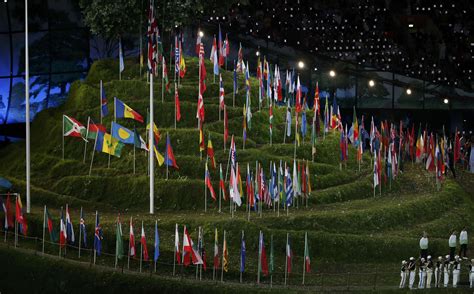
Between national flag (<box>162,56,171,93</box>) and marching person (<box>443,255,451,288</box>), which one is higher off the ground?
national flag (<box>162,56,171,93</box>)

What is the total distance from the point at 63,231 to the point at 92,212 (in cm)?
879

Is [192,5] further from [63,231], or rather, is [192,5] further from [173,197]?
[63,231]

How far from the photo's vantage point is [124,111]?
80750 millimetres

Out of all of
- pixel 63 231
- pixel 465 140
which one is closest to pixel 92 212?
pixel 63 231

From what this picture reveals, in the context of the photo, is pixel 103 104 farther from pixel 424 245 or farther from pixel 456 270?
pixel 456 270

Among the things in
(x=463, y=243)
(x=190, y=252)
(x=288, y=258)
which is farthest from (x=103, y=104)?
(x=463, y=243)

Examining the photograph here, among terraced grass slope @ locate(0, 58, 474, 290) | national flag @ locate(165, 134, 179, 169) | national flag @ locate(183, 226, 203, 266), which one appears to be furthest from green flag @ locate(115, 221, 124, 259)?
national flag @ locate(165, 134, 179, 169)

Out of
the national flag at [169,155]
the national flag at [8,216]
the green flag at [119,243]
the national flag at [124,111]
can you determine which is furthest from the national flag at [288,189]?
the national flag at [8,216]

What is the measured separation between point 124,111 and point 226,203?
32.6 feet

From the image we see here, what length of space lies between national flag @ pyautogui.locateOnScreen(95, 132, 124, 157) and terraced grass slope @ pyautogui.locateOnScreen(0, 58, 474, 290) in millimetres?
1819

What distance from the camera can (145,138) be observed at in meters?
82.2

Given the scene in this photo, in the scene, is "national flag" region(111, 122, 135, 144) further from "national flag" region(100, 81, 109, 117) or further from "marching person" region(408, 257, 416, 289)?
"marching person" region(408, 257, 416, 289)

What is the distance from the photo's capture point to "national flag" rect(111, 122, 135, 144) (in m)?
79.1

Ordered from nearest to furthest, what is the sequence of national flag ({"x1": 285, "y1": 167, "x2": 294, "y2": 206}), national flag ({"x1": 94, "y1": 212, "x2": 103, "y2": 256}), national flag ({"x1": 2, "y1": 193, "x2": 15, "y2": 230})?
1. national flag ({"x1": 94, "y1": 212, "x2": 103, "y2": 256})
2. national flag ({"x1": 2, "y1": 193, "x2": 15, "y2": 230})
3. national flag ({"x1": 285, "y1": 167, "x2": 294, "y2": 206})
